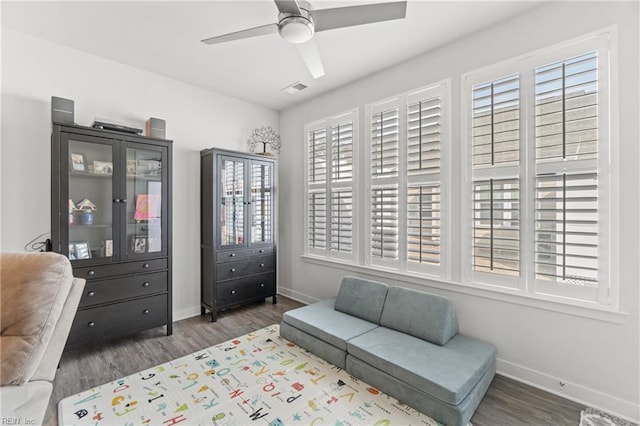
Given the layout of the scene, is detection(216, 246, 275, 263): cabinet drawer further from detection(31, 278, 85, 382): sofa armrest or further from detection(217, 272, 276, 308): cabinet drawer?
detection(31, 278, 85, 382): sofa armrest

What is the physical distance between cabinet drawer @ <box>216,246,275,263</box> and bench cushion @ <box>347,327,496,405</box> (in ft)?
6.16

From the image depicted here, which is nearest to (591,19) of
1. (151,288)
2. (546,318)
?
(546,318)

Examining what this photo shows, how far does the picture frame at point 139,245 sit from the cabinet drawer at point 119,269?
12 cm

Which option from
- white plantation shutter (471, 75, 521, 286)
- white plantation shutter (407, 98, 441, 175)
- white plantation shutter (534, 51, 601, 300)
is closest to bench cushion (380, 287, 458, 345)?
white plantation shutter (471, 75, 521, 286)

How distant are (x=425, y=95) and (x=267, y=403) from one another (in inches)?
114

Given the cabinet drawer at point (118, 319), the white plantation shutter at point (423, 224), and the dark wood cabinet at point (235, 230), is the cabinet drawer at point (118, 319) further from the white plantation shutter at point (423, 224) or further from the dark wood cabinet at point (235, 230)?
the white plantation shutter at point (423, 224)

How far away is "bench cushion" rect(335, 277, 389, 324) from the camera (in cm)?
274

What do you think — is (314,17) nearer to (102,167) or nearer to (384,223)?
(384,223)

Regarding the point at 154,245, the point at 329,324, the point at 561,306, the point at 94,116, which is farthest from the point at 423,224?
the point at 94,116

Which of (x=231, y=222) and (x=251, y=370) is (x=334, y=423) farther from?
(x=231, y=222)

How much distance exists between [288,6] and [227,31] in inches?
41.1

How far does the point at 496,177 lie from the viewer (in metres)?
2.37

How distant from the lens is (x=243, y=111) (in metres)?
4.10

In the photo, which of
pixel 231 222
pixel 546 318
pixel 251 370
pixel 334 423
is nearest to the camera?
pixel 334 423
